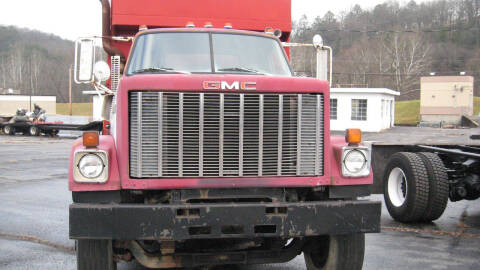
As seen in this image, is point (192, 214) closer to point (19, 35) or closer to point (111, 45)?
point (111, 45)

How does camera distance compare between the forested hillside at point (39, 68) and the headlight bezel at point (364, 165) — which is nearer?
the headlight bezel at point (364, 165)

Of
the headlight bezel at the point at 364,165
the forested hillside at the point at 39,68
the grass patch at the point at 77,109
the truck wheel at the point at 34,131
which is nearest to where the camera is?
the headlight bezel at the point at 364,165

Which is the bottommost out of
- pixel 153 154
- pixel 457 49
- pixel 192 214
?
pixel 192 214

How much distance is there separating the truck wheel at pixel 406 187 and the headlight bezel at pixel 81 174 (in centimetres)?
474

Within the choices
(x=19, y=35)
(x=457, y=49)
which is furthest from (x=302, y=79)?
(x=19, y=35)

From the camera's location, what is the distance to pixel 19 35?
122m

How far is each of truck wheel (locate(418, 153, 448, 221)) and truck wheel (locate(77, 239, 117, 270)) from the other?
4750mm

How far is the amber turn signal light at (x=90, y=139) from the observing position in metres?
4.32

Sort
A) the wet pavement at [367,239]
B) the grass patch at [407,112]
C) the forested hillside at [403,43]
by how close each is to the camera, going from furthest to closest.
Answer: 1. the forested hillside at [403,43]
2. the grass patch at [407,112]
3. the wet pavement at [367,239]

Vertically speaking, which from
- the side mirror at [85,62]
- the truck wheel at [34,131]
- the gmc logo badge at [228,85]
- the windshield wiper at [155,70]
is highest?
the side mirror at [85,62]

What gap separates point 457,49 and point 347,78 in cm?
2810

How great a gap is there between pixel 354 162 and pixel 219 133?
4.04ft

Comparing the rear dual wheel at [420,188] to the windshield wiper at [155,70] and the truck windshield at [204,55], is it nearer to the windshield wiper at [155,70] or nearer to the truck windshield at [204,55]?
the truck windshield at [204,55]

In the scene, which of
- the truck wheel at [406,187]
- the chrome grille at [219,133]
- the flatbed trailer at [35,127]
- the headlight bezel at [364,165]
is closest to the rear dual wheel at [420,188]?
the truck wheel at [406,187]
